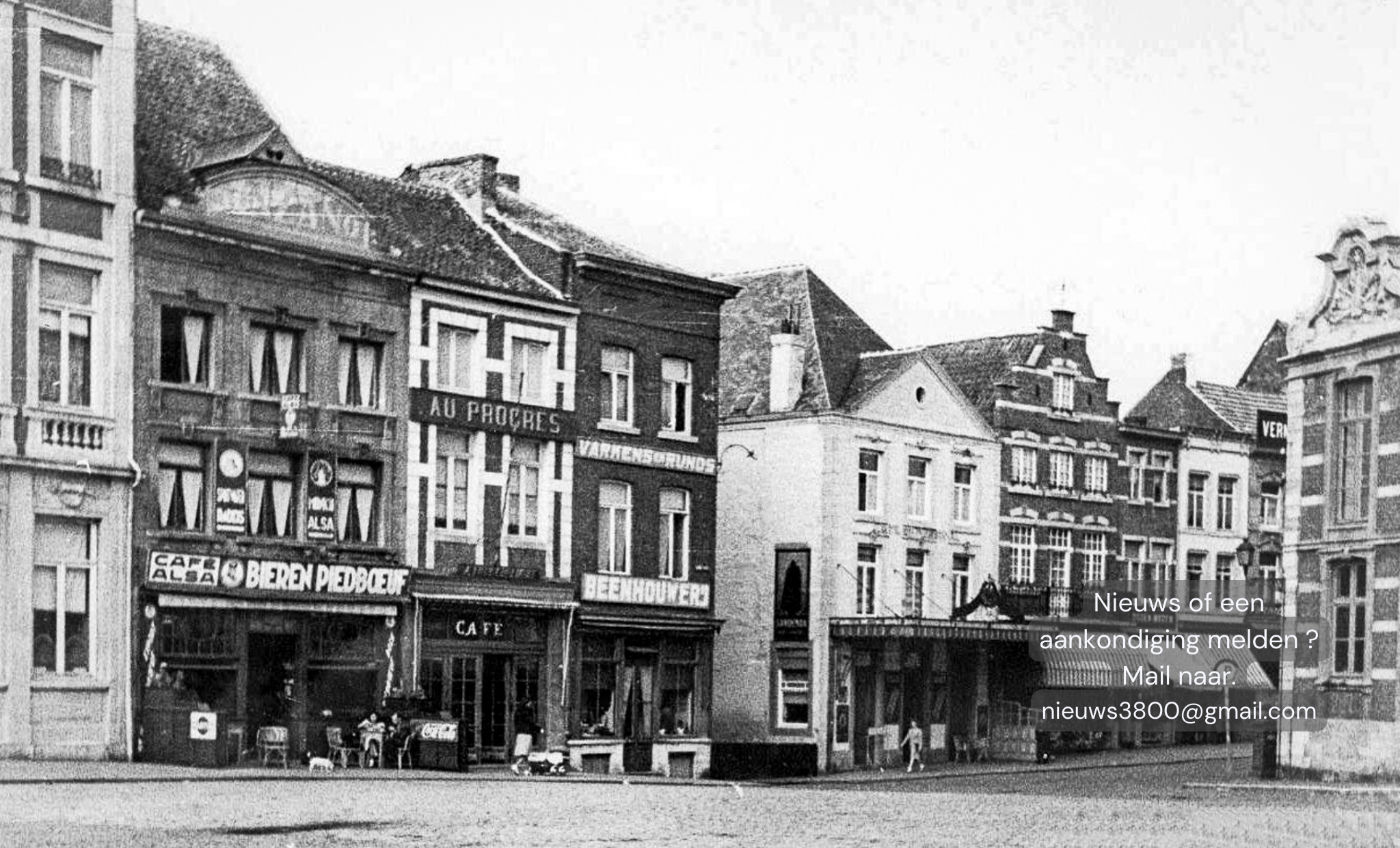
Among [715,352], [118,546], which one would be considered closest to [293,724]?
[118,546]

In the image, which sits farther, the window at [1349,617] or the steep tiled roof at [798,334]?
the steep tiled roof at [798,334]

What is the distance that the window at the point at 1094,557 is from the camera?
5888 cm

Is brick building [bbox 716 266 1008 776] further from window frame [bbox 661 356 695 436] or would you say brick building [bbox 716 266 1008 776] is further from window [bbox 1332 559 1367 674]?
window [bbox 1332 559 1367 674]

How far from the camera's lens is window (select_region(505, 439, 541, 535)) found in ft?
135

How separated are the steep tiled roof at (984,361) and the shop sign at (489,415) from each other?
1651 centimetres

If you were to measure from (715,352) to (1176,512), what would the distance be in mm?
20539

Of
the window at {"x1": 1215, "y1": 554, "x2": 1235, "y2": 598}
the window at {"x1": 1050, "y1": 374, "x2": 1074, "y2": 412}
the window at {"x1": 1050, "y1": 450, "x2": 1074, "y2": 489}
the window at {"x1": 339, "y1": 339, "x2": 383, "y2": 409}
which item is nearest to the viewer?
the window at {"x1": 339, "y1": 339, "x2": 383, "y2": 409}

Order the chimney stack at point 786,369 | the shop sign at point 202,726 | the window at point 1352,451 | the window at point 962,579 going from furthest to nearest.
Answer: the window at point 962,579
the chimney stack at point 786,369
the window at point 1352,451
the shop sign at point 202,726

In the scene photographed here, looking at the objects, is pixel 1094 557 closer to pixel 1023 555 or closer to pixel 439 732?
pixel 1023 555

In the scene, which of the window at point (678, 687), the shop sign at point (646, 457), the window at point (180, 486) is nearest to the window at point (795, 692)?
the window at point (678, 687)

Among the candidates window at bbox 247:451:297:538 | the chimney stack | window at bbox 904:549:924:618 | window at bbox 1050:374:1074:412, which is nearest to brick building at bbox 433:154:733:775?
the chimney stack

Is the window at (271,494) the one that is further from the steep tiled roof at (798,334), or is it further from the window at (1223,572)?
the window at (1223,572)

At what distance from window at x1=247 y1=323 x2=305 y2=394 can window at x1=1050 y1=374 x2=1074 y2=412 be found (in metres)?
26.6

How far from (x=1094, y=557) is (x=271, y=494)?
2892 centimetres
